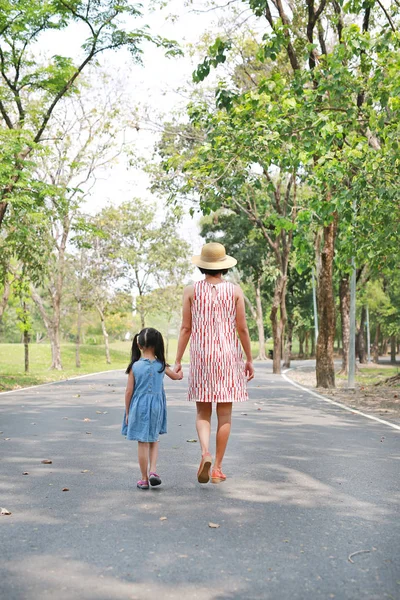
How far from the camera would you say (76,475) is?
6.92 m

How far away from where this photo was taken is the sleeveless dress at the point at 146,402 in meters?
6.27

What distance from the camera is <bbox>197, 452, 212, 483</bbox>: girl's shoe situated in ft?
20.2

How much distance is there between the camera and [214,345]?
657cm

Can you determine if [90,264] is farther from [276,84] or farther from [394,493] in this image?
[394,493]

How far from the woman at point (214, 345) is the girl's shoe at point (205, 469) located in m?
0.25

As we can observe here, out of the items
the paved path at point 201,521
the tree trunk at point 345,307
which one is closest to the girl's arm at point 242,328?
the paved path at point 201,521

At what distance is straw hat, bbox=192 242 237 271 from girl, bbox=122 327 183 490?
2.49 ft

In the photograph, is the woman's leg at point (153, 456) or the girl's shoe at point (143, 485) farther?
the woman's leg at point (153, 456)

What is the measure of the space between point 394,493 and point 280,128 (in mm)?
9303

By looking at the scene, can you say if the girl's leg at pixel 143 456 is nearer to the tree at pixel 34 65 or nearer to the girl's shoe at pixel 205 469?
the girl's shoe at pixel 205 469

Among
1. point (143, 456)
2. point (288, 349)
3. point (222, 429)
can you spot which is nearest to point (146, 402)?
point (143, 456)

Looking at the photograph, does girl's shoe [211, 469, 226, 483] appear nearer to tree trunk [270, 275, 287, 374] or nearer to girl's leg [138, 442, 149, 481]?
girl's leg [138, 442, 149, 481]

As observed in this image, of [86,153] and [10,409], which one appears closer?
[10,409]

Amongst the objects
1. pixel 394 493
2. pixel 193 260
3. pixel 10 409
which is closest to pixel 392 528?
pixel 394 493
